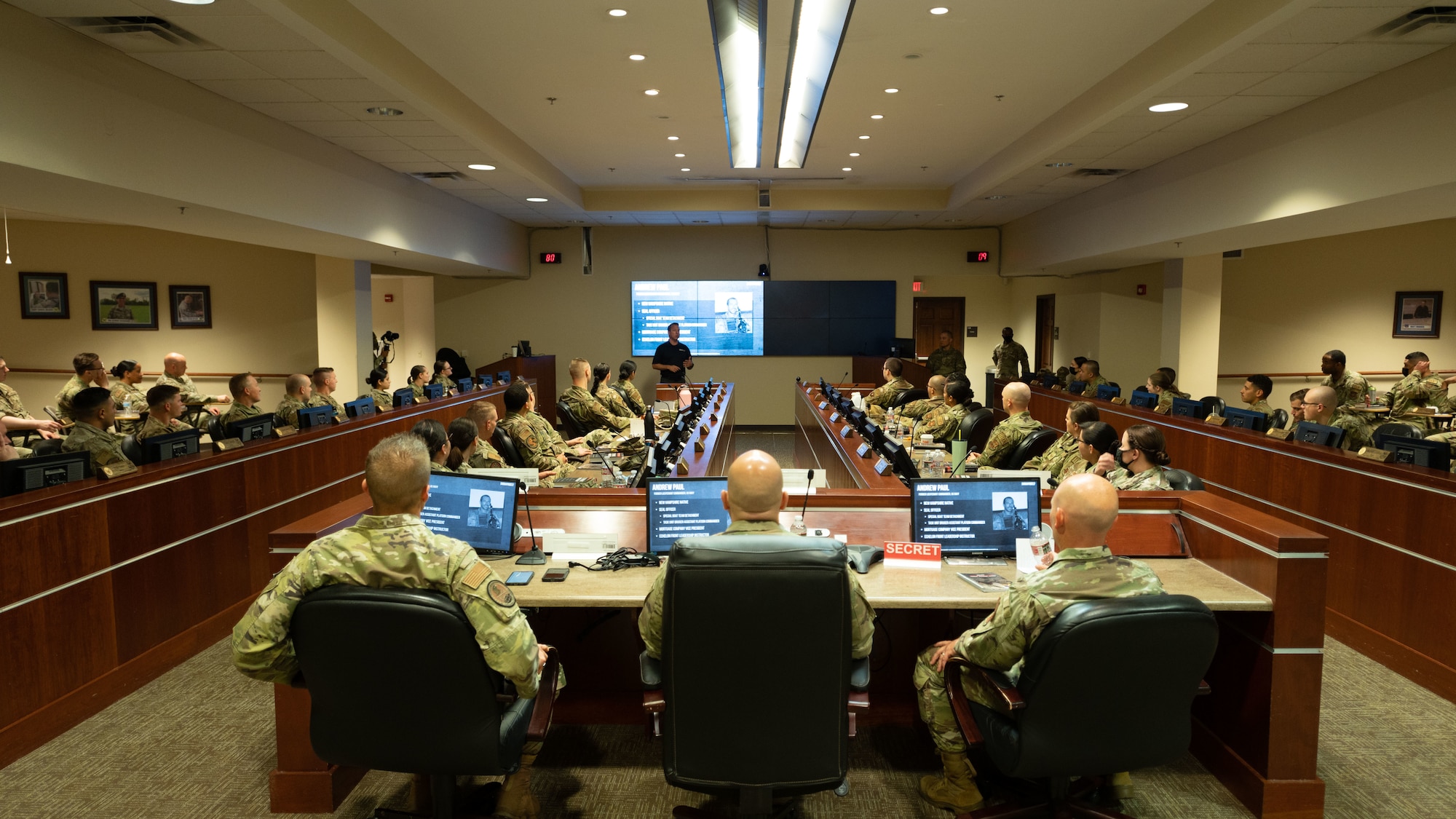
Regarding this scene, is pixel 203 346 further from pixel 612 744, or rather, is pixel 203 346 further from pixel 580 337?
pixel 612 744

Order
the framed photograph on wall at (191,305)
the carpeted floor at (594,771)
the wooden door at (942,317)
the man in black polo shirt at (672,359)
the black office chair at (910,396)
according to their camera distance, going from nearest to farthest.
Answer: the carpeted floor at (594,771)
the black office chair at (910,396)
the framed photograph on wall at (191,305)
the man in black polo shirt at (672,359)
the wooden door at (942,317)

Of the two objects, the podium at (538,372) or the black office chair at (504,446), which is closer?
the black office chair at (504,446)

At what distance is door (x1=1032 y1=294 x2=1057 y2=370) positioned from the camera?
12.9 m

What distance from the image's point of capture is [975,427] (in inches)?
225

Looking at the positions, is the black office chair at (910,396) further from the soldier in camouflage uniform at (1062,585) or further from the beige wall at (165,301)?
the beige wall at (165,301)

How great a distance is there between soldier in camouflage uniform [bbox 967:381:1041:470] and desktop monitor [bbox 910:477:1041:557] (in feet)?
6.92

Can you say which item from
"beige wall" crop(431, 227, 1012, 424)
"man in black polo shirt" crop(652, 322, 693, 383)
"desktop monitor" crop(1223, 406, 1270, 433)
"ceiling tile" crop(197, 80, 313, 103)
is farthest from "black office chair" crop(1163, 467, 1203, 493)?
"beige wall" crop(431, 227, 1012, 424)

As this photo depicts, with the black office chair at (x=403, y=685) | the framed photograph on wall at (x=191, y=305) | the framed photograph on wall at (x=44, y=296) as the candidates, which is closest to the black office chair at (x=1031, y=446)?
the black office chair at (x=403, y=685)

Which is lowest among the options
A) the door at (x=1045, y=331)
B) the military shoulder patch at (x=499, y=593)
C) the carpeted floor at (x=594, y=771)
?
the carpeted floor at (x=594, y=771)

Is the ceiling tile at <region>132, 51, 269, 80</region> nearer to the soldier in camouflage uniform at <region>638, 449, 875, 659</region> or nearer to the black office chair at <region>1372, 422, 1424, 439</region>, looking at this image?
the soldier in camouflage uniform at <region>638, 449, 875, 659</region>

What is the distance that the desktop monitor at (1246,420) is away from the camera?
5.13 meters

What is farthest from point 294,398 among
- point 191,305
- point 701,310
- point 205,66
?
point 701,310

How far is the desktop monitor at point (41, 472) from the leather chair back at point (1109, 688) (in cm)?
Answer: 336

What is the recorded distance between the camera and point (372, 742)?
6.23 ft
